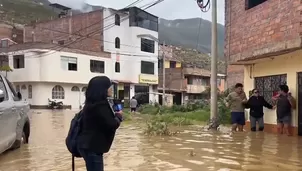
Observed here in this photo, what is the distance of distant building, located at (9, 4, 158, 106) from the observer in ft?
145

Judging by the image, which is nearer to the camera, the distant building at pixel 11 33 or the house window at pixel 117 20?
the house window at pixel 117 20

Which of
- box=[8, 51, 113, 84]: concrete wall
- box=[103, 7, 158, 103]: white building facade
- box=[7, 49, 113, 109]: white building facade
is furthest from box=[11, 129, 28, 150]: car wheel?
box=[103, 7, 158, 103]: white building facade

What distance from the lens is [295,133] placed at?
11.3 meters

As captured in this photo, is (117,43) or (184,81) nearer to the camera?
(117,43)

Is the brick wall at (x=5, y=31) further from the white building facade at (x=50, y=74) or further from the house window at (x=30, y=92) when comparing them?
the house window at (x=30, y=92)

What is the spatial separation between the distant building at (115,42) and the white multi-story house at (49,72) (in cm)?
16

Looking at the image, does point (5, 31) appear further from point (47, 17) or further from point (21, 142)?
point (21, 142)

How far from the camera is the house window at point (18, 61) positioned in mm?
39469

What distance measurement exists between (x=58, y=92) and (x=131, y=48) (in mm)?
10780

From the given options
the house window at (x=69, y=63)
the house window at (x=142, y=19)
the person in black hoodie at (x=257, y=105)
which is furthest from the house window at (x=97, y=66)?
the person in black hoodie at (x=257, y=105)

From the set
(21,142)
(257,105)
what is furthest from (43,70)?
(21,142)

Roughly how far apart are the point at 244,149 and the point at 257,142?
136cm

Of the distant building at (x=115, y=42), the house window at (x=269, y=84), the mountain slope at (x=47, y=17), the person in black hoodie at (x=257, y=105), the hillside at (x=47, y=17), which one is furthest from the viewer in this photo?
the mountain slope at (x=47, y=17)

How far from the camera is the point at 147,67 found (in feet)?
161
